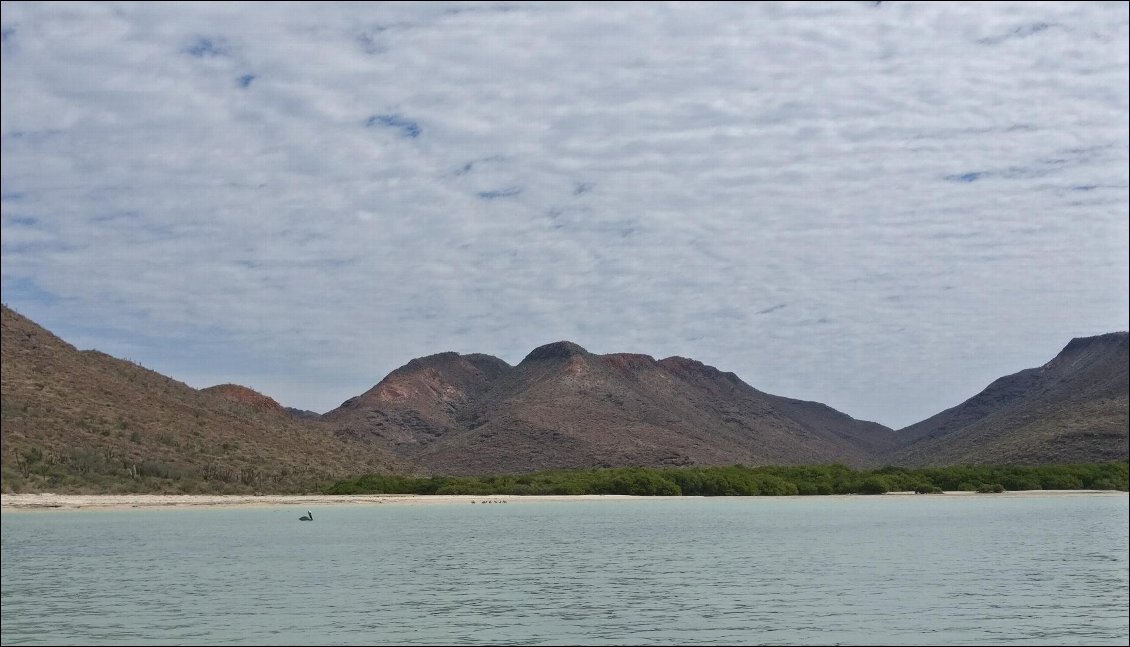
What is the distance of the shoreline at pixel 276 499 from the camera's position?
6012 centimetres

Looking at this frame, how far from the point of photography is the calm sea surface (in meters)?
25.4

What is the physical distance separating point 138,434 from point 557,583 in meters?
54.3

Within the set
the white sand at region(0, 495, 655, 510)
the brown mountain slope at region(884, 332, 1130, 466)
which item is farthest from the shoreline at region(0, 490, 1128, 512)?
the brown mountain slope at region(884, 332, 1130, 466)

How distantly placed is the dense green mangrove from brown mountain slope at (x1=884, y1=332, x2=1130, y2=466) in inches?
232

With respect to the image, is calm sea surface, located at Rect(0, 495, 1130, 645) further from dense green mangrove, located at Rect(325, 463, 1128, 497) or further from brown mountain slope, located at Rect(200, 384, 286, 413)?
brown mountain slope, located at Rect(200, 384, 286, 413)

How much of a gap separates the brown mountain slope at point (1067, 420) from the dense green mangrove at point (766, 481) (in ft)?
19.3

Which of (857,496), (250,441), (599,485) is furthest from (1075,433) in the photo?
(250,441)

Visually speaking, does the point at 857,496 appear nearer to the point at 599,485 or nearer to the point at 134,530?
the point at 599,485

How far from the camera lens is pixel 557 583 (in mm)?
35750

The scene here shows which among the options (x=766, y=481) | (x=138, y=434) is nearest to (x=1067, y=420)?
(x=766, y=481)

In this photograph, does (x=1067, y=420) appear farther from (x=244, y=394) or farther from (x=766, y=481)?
(x=244, y=394)

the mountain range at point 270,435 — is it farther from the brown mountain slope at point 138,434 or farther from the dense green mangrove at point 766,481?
the dense green mangrove at point 766,481

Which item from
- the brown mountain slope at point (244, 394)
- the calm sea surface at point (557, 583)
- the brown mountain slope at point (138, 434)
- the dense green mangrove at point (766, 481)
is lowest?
the calm sea surface at point (557, 583)

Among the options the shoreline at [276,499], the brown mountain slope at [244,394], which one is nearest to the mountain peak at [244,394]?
the brown mountain slope at [244,394]
